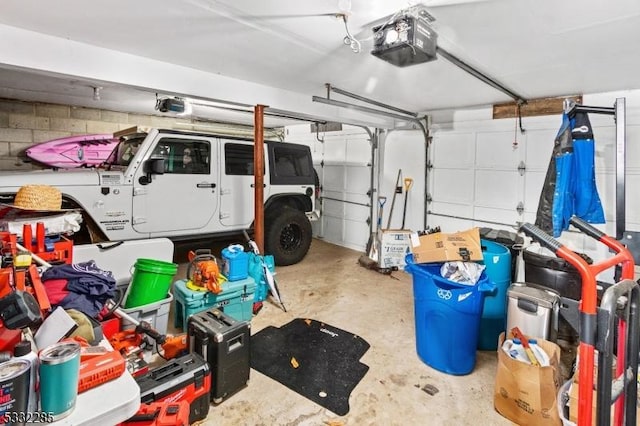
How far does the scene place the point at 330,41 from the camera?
257 centimetres

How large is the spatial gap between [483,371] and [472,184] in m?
2.91

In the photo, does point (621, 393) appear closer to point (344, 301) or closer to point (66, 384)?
point (66, 384)

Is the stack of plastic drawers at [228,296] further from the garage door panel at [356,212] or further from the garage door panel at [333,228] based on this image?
the garage door panel at [333,228]

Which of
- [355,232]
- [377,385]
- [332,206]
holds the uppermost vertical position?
[332,206]

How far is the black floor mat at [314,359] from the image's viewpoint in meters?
2.28

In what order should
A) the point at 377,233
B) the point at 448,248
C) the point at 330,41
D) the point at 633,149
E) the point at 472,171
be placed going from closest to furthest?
1. the point at 448,248
2. the point at 330,41
3. the point at 633,149
4. the point at 472,171
5. the point at 377,233

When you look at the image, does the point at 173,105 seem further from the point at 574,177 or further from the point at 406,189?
the point at 574,177

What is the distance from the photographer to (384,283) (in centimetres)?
448

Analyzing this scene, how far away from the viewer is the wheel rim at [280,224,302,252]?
5.09m

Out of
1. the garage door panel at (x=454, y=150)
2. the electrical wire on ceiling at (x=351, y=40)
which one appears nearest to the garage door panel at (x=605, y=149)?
the garage door panel at (x=454, y=150)

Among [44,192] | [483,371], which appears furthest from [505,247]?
[44,192]

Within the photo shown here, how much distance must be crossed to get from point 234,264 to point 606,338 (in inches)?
104

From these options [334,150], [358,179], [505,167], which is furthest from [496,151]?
[334,150]

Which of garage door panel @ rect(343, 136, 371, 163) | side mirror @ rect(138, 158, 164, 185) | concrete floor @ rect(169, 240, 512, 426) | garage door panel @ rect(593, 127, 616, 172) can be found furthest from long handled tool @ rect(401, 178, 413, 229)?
side mirror @ rect(138, 158, 164, 185)
